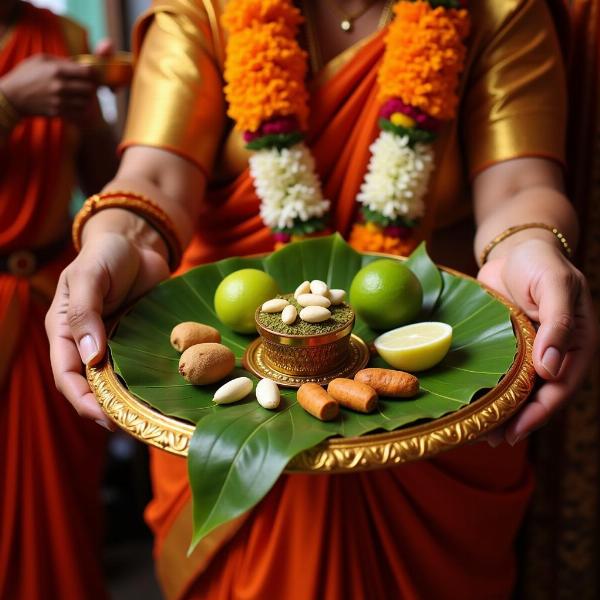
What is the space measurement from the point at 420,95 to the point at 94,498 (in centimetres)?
99

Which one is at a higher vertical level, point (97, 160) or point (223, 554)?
point (97, 160)

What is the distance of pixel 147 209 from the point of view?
89cm

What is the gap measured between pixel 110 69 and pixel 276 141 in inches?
17.9

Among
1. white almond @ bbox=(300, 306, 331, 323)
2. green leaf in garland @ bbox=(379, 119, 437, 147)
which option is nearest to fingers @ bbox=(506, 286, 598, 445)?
white almond @ bbox=(300, 306, 331, 323)

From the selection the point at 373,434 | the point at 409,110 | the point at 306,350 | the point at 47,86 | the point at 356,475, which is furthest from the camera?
the point at 47,86

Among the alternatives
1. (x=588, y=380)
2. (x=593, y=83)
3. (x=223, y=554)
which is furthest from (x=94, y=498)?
(x=593, y=83)

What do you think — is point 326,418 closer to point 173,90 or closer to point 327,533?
point 327,533

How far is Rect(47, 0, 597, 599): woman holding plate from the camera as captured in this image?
0.83 meters

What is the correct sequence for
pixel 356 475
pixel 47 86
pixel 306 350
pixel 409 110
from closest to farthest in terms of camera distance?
pixel 306 350 < pixel 356 475 < pixel 409 110 < pixel 47 86

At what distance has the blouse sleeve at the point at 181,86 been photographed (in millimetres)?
945

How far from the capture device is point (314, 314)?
2.30 feet

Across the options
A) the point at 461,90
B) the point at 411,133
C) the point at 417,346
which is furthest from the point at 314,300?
the point at 461,90

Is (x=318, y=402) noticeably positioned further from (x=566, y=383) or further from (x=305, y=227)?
(x=305, y=227)

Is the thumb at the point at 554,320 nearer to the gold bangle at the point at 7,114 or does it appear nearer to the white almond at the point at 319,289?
the white almond at the point at 319,289
